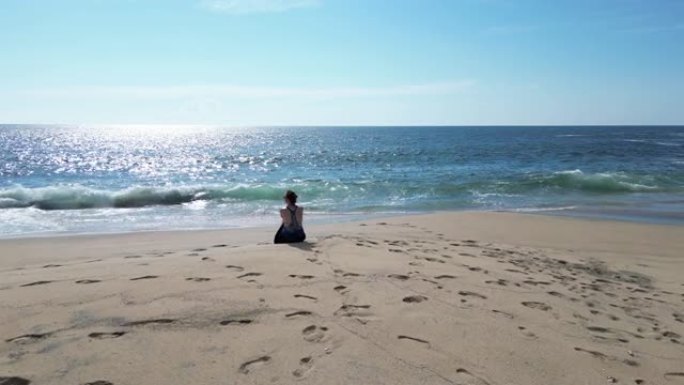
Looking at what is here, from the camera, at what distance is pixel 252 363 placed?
11.1 feet

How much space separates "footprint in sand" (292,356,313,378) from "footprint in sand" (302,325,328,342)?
0.29 meters

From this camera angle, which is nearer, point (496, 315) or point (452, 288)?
point (496, 315)

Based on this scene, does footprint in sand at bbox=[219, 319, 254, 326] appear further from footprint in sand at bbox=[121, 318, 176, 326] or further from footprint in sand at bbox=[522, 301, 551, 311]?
footprint in sand at bbox=[522, 301, 551, 311]

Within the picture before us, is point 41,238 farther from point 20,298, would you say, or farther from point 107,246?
point 20,298

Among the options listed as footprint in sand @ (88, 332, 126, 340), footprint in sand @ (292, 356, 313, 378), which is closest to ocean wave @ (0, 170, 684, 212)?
footprint in sand @ (88, 332, 126, 340)

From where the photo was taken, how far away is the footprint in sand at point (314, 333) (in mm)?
3771

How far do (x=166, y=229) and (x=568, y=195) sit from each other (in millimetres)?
15535

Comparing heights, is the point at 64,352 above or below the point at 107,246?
above

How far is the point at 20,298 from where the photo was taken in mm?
4355

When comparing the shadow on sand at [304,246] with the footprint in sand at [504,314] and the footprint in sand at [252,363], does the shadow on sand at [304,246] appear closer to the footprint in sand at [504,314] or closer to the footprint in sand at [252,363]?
the footprint in sand at [504,314]

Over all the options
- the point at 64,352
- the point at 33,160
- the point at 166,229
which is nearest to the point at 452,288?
the point at 64,352

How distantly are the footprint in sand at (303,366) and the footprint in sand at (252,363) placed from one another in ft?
0.78

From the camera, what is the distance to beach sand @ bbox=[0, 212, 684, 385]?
11.0ft

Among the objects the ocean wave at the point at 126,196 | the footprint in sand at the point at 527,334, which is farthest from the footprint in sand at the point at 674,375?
the ocean wave at the point at 126,196
